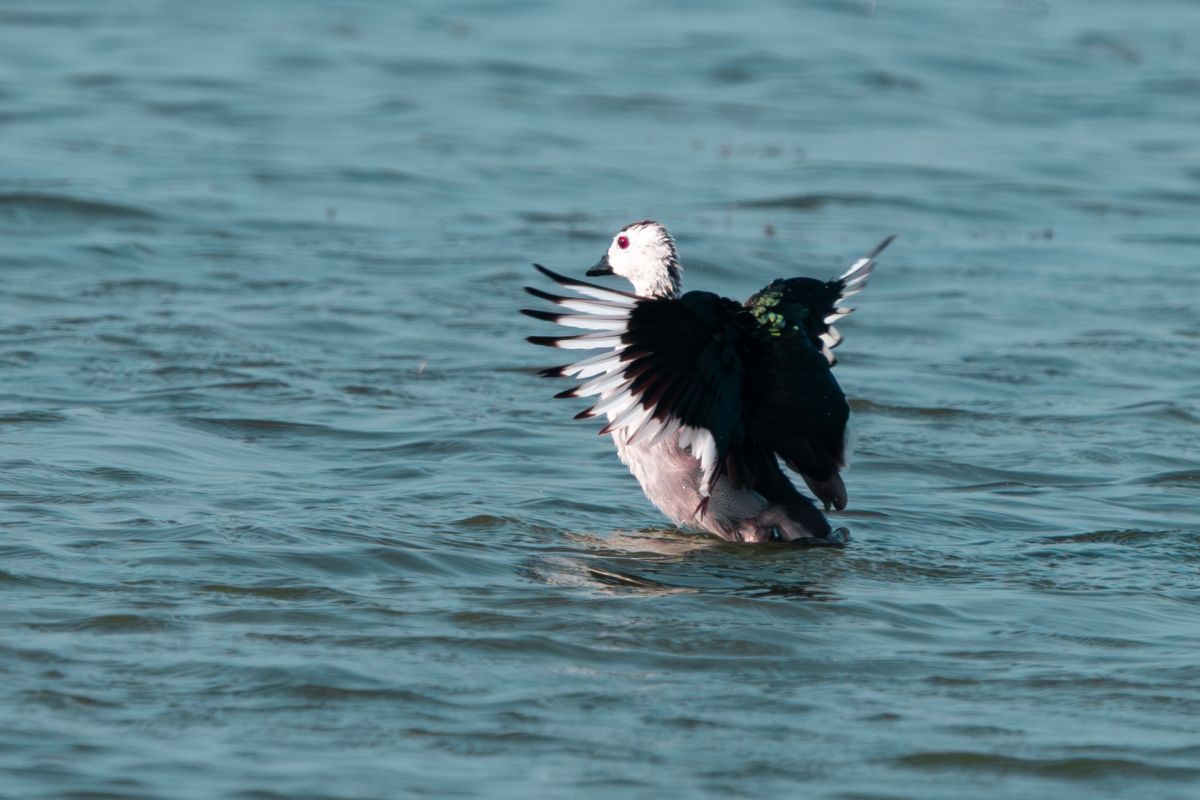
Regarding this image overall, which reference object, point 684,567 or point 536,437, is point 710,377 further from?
point 536,437

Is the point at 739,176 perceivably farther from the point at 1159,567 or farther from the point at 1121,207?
the point at 1159,567

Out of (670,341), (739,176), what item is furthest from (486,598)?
(739,176)

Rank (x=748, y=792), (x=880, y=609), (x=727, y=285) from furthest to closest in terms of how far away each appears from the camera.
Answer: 1. (x=727, y=285)
2. (x=880, y=609)
3. (x=748, y=792)

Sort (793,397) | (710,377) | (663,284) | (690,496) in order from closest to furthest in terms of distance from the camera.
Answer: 1. (710,377)
2. (793,397)
3. (690,496)
4. (663,284)

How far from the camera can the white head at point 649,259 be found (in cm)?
880

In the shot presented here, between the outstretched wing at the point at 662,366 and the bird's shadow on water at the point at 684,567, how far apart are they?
45cm

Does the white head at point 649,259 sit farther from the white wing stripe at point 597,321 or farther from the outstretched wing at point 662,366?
the white wing stripe at point 597,321

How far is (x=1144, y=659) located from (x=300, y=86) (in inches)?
594

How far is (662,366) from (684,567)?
87cm

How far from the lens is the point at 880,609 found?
279 inches

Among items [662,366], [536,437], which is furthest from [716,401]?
[536,437]

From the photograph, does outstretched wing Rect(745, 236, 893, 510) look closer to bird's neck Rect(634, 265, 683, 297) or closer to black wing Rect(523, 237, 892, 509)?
black wing Rect(523, 237, 892, 509)

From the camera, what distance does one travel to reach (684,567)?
7.76 m

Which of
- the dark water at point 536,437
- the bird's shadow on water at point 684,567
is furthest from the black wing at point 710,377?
the dark water at point 536,437
